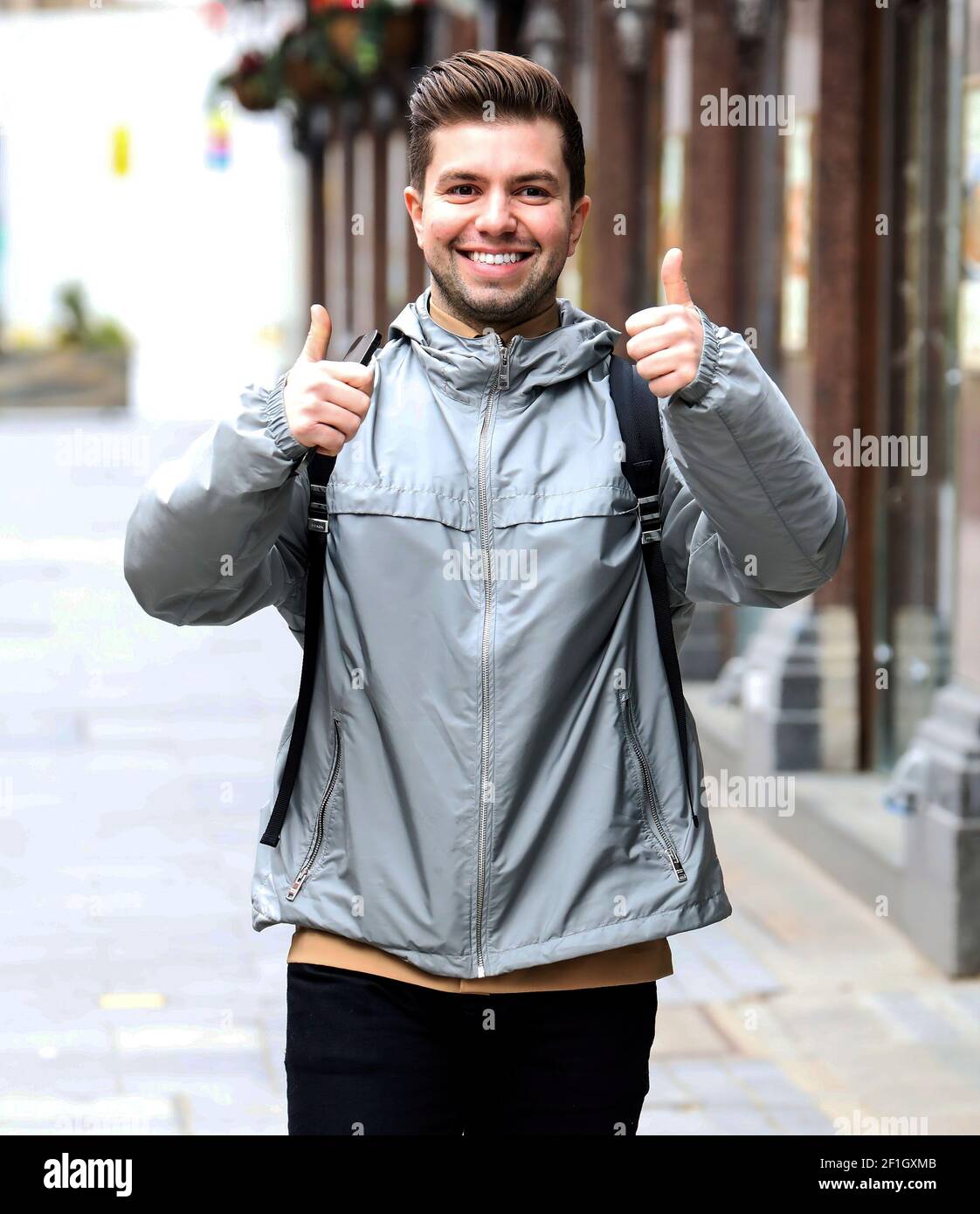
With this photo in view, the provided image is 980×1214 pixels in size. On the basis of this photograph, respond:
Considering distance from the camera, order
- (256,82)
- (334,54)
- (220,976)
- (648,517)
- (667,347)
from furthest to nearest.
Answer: (256,82), (334,54), (220,976), (648,517), (667,347)

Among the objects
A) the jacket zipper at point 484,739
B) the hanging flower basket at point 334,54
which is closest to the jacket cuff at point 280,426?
the jacket zipper at point 484,739

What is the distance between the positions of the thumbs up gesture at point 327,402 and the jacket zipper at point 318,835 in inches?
15.2

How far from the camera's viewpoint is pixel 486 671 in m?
2.62

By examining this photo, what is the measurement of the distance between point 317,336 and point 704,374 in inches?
18.7

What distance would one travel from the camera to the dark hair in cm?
266

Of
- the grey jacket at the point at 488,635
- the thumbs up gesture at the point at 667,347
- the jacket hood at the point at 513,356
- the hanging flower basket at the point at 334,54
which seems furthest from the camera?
the hanging flower basket at the point at 334,54

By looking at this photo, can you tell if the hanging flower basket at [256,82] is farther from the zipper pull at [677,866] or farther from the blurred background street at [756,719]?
the zipper pull at [677,866]

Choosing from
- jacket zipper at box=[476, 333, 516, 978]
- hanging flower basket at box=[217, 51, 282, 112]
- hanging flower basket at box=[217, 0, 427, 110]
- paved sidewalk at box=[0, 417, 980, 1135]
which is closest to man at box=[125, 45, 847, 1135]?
jacket zipper at box=[476, 333, 516, 978]

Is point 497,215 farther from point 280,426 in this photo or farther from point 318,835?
point 318,835

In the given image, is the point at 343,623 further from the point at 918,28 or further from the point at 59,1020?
the point at 918,28

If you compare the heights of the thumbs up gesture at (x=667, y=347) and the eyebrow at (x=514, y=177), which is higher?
the eyebrow at (x=514, y=177)

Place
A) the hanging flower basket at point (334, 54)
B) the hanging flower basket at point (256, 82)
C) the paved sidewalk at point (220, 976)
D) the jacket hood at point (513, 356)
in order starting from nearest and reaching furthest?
the jacket hood at point (513, 356) → the paved sidewalk at point (220, 976) → the hanging flower basket at point (334, 54) → the hanging flower basket at point (256, 82)

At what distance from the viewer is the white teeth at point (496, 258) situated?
267 cm

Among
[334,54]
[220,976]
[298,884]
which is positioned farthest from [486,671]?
[334,54]
